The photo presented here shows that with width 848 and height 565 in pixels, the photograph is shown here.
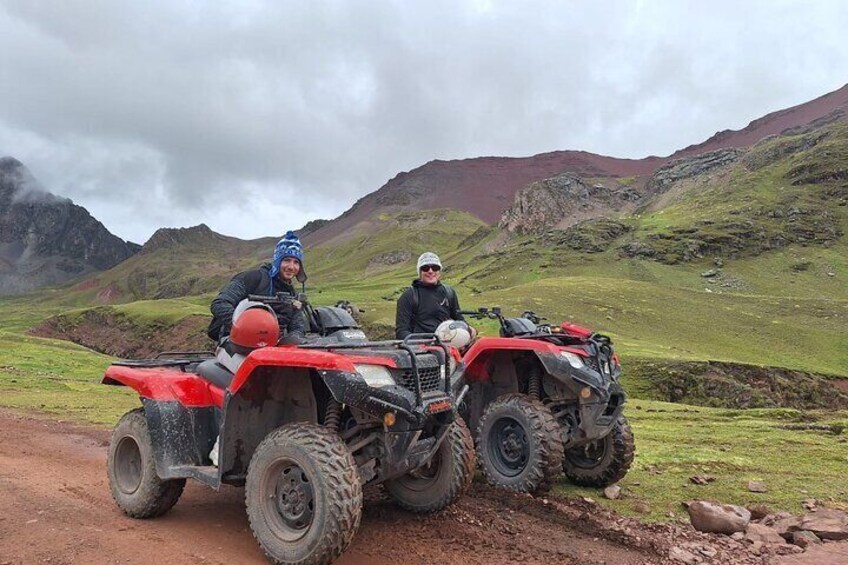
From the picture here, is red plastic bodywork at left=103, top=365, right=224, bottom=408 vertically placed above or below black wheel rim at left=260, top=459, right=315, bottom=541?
above

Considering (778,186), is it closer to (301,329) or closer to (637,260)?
(637,260)

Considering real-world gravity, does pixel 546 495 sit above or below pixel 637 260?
below

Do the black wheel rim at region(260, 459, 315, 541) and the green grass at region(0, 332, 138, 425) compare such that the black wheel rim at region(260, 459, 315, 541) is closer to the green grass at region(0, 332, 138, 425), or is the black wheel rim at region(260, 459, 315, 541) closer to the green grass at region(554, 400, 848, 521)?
the green grass at region(554, 400, 848, 521)

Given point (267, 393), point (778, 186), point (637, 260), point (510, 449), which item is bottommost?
point (510, 449)

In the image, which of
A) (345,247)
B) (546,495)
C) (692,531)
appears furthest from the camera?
(345,247)

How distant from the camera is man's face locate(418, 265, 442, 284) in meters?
8.10

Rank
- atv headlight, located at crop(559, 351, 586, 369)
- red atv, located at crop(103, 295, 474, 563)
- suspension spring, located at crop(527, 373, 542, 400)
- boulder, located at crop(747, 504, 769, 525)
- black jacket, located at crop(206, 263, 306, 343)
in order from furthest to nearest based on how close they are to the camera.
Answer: suspension spring, located at crop(527, 373, 542, 400)
atv headlight, located at crop(559, 351, 586, 369)
boulder, located at crop(747, 504, 769, 525)
black jacket, located at crop(206, 263, 306, 343)
red atv, located at crop(103, 295, 474, 563)

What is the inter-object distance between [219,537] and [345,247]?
18992 centimetres

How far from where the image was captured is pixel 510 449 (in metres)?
7.32

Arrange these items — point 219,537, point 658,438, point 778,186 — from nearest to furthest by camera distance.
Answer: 1. point 219,537
2. point 658,438
3. point 778,186

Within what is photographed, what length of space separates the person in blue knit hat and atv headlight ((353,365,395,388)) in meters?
1.28

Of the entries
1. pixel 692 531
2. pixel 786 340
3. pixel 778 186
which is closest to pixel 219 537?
pixel 692 531

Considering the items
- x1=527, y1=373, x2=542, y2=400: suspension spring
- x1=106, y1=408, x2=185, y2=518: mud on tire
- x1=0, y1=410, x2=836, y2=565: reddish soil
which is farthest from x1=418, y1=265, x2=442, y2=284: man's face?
x1=106, y1=408, x2=185, y2=518: mud on tire

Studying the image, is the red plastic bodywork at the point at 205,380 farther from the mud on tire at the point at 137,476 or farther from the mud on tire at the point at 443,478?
the mud on tire at the point at 443,478
